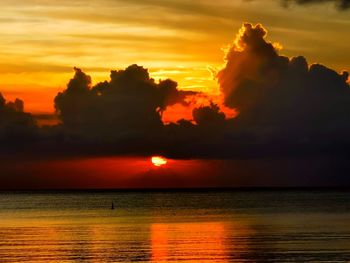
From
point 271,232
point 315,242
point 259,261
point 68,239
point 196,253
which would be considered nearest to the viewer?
point 259,261

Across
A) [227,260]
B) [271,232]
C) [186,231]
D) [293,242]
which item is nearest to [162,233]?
[186,231]

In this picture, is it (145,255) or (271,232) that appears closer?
(145,255)

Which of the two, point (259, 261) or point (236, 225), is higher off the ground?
point (236, 225)

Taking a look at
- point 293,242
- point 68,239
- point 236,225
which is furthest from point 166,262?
point 236,225

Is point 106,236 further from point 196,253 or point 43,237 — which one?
point 196,253

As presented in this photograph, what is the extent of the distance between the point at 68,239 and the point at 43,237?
4.01 meters

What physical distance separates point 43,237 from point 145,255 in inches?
897

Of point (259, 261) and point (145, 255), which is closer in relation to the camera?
point (259, 261)

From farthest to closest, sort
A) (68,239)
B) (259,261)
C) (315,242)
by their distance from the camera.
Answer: (68,239) → (315,242) → (259,261)

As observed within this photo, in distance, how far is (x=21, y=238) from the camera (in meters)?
82.7

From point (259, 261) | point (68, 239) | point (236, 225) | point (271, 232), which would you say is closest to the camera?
point (259, 261)

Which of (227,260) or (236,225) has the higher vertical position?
(236,225)

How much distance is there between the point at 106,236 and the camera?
285 ft

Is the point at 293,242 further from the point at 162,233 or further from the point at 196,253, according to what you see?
the point at 162,233
